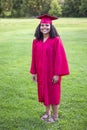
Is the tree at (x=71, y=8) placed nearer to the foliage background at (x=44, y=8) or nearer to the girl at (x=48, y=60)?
the foliage background at (x=44, y=8)

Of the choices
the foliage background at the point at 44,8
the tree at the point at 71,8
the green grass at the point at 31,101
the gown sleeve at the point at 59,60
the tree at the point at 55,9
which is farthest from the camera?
the tree at the point at 71,8

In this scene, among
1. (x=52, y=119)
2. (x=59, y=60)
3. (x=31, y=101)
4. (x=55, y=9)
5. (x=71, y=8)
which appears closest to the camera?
(x=59, y=60)

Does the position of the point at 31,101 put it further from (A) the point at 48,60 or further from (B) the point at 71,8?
(B) the point at 71,8

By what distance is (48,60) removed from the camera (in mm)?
5648

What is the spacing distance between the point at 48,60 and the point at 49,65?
0.30ft

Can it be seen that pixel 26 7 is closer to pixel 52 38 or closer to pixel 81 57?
pixel 81 57

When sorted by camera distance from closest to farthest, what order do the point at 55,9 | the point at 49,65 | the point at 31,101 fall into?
the point at 49,65 < the point at 31,101 < the point at 55,9

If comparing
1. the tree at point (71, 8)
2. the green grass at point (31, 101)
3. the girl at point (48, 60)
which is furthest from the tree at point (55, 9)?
the girl at point (48, 60)

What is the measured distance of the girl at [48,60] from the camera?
18.3ft

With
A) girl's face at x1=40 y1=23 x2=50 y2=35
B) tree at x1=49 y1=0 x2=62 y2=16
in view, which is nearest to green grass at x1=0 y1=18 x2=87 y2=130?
girl's face at x1=40 y1=23 x2=50 y2=35

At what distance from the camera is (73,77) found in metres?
9.94

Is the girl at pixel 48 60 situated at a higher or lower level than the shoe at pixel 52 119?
higher

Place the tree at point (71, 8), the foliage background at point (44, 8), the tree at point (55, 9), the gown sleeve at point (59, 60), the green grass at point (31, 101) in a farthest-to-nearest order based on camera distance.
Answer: the tree at point (71, 8) → the tree at point (55, 9) → the foliage background at point (44, 8) → the green grass at point (31, 101) → the gown sleeve at point (59, 60)

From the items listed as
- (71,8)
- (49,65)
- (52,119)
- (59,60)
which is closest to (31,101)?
(52,119)
